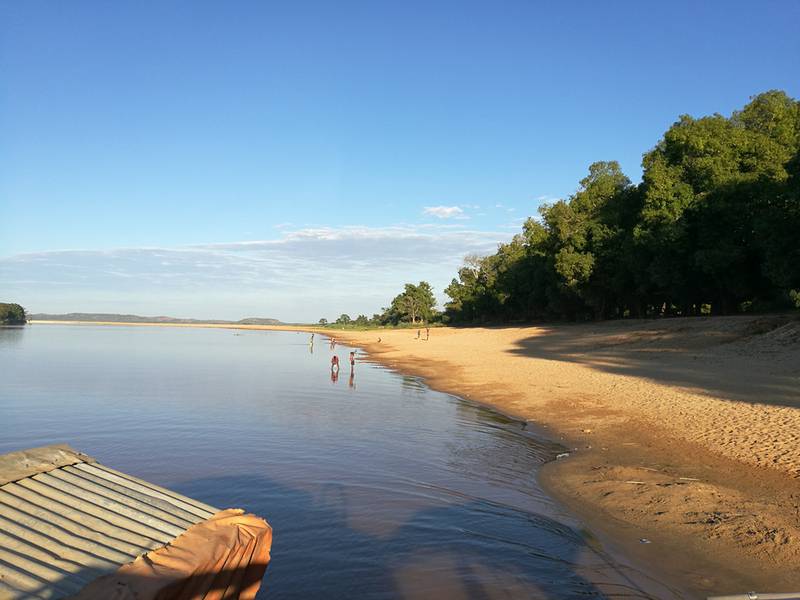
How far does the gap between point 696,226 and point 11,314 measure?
188 metres

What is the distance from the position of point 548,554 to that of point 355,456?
6.08 metres

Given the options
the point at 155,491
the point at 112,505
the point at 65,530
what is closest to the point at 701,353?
the point at 155,491

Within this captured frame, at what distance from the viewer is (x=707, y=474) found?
1074 cm

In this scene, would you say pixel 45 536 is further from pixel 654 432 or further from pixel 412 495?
pixel 654 432

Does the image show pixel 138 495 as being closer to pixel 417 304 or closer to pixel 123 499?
pixel 123 499

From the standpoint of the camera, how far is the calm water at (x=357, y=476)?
7012mm

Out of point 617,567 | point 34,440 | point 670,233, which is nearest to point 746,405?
point 617,567

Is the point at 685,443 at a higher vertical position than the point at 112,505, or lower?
lower

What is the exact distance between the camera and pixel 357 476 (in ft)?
37.0

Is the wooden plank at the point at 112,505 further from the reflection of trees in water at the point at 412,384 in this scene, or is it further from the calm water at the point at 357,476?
the reflection of trees in water at the point at 412,384

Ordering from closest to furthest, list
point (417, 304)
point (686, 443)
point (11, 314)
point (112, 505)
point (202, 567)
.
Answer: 1. point (202, 567)
2. point (112, 505)
3. point (686, 443)
4. point (417, 304)
5. point (11, 314)

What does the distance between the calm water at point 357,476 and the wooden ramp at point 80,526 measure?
256 cm

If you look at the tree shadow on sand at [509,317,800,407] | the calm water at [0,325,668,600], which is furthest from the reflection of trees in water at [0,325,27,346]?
the tree shadow on sand at [509,317,800,407]

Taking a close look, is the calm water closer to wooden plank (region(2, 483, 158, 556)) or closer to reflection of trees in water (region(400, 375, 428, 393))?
reflection of trees in water (region(400, 375, 428, 393))
